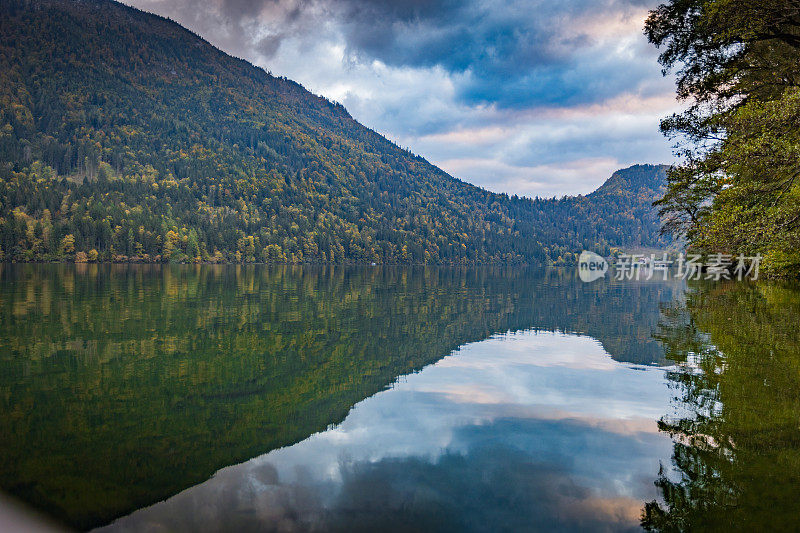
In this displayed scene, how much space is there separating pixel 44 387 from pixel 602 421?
16.8 meters

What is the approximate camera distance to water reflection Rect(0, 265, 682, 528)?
10234 mm

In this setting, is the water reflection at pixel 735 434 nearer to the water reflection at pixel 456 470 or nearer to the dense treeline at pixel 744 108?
the water reflection at pixel 456 470

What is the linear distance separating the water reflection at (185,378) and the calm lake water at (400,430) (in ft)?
0.29

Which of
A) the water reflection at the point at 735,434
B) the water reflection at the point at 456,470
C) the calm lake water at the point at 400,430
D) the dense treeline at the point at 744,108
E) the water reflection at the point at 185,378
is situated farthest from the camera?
the dense treeline at the point at 744,108

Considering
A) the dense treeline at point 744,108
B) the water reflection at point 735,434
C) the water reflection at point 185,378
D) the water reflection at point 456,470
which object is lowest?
the water reflection at point 185,378

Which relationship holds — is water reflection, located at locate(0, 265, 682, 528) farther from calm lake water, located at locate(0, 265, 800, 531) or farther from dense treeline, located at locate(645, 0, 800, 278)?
dense treeline, located at locate(645, 0, 800, 278)

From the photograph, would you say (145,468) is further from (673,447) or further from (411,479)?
(673,447)

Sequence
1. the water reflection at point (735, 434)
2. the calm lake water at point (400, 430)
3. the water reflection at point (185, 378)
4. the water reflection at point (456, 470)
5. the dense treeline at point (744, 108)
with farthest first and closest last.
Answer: the dense treeline at point (744, 108) → the water reflection at point (185, 378) → the calm lake water at point (400, 430) → the water reflection at point (456, 470) → the water reflection at point (735, 434)

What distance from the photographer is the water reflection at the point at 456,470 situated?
8.47 metres

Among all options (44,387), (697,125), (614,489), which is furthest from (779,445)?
(697,125)

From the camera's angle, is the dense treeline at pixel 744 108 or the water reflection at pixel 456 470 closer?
the water reflection at pixel 456 470

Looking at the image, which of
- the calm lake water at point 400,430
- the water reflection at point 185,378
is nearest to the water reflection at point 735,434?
the calm lake water at point 400,430

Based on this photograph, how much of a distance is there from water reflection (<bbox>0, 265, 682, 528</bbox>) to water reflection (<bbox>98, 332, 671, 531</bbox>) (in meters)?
0.65

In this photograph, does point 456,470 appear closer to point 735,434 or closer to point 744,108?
point 735,434
